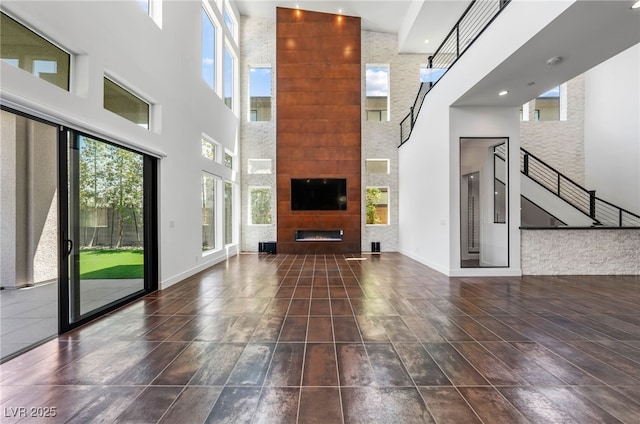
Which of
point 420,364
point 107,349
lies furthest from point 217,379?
point 420,364

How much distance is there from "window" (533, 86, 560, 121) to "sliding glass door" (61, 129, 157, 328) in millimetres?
10761

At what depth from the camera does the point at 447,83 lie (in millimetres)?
5609

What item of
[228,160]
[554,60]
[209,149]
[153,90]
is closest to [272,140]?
[228,160]

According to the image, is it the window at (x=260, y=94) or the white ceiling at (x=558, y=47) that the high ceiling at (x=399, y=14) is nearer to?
the white ceiling at (x=558, y=47)

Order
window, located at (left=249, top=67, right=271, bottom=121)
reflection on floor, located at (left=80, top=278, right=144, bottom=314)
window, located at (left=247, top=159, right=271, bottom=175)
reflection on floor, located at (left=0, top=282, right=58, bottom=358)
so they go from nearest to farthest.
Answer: reflection on floor, located at (left=0, top=282, right=58, bottom=358) < reflection on floor, located at (left=80, top=278, right=144, bottom=314) < window, located at (left=247, top=159, right=271, bottom=175) < window, located at (left=249, top=67, right=271, bottom=121)

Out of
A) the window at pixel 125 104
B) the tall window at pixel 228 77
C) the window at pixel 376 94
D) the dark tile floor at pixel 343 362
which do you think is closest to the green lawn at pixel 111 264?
the dark tile floor at pixel 343 362

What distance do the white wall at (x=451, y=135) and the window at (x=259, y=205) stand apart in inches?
180

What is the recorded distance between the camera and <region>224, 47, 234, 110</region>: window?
8.33 m

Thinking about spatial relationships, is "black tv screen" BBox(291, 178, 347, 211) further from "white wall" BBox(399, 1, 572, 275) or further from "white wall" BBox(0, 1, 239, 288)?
"white wall" BBox(0, 1, 239, 288)

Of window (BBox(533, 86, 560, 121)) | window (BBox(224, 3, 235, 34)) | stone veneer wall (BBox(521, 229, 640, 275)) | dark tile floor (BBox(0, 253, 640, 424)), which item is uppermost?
window (BBox(224, 3, 235, 34))

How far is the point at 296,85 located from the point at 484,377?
9.29 m

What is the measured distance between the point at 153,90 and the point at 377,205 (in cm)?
705

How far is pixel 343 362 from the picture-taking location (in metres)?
2.38

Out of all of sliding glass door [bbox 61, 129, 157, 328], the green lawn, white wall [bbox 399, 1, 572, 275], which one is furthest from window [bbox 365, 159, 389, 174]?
the green lawn
